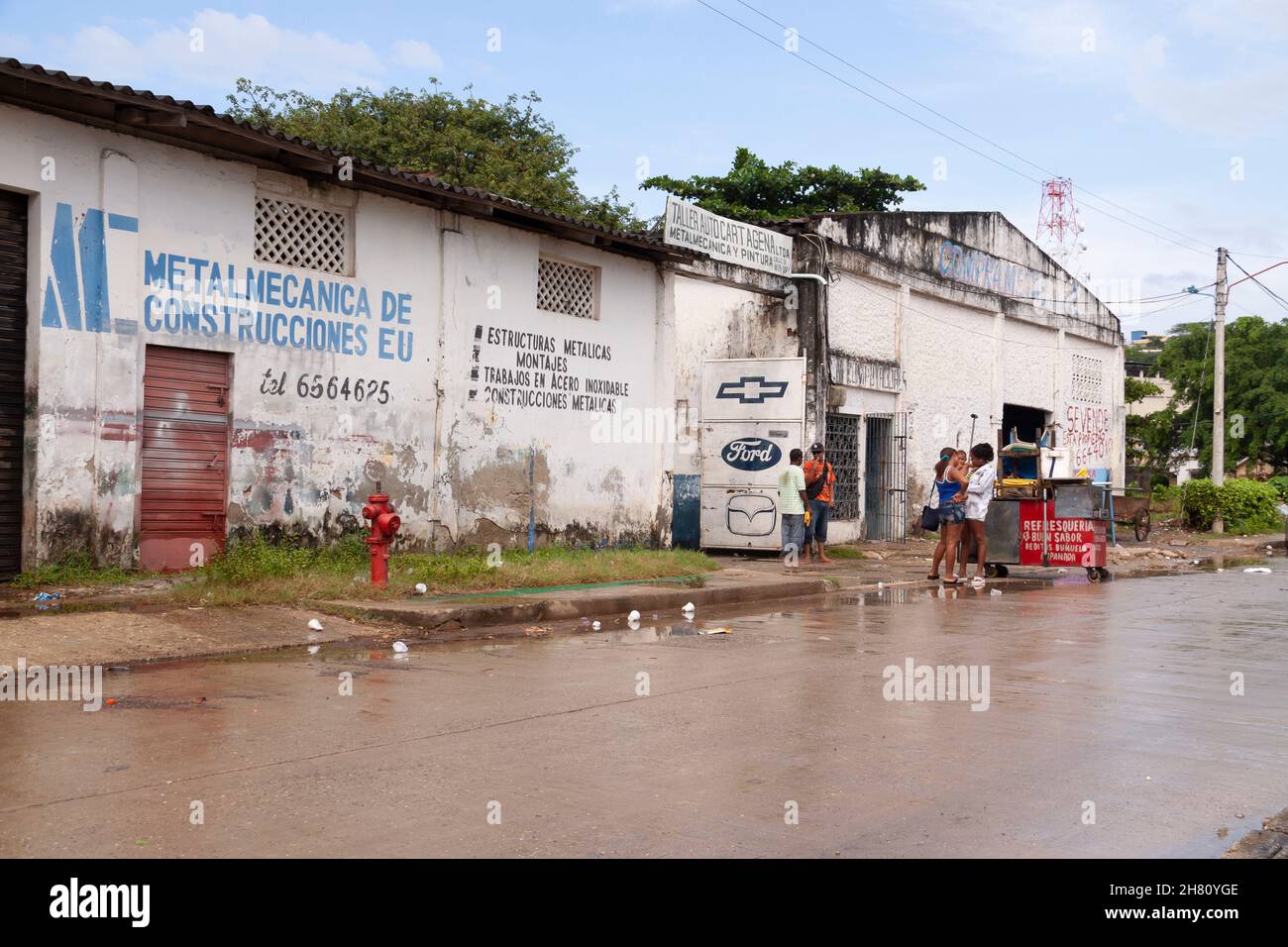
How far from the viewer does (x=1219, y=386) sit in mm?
30391

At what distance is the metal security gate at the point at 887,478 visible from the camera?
77.0ft

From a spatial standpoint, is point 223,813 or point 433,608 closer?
point 223,813

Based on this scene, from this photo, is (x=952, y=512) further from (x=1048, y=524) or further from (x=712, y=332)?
(x=712, y=332)

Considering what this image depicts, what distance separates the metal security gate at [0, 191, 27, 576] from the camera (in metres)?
10.7

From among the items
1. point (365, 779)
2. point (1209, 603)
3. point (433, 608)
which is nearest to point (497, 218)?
point (433, 608)

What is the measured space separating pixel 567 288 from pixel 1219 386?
67.4 ft

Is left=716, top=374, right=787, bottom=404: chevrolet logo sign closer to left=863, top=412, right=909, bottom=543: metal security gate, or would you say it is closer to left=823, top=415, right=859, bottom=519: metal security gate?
left=823, top=415, right=859, bottom=519: metal security gate

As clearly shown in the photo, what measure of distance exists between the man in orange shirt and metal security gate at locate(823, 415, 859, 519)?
2671 millimetres

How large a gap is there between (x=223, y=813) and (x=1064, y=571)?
1672cm

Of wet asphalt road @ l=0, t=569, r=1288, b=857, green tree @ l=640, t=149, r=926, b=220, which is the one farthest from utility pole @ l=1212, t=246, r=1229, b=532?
wet asphalt road @ l=0, t=569, r=1288, b=857

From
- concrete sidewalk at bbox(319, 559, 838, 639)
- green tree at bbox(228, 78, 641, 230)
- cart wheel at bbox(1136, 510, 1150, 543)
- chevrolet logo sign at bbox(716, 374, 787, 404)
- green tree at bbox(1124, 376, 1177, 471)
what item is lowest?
concrete sidewalk at bbox(319, 559, 838, 639)

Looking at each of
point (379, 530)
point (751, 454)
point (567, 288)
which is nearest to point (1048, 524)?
point (751, 454)
